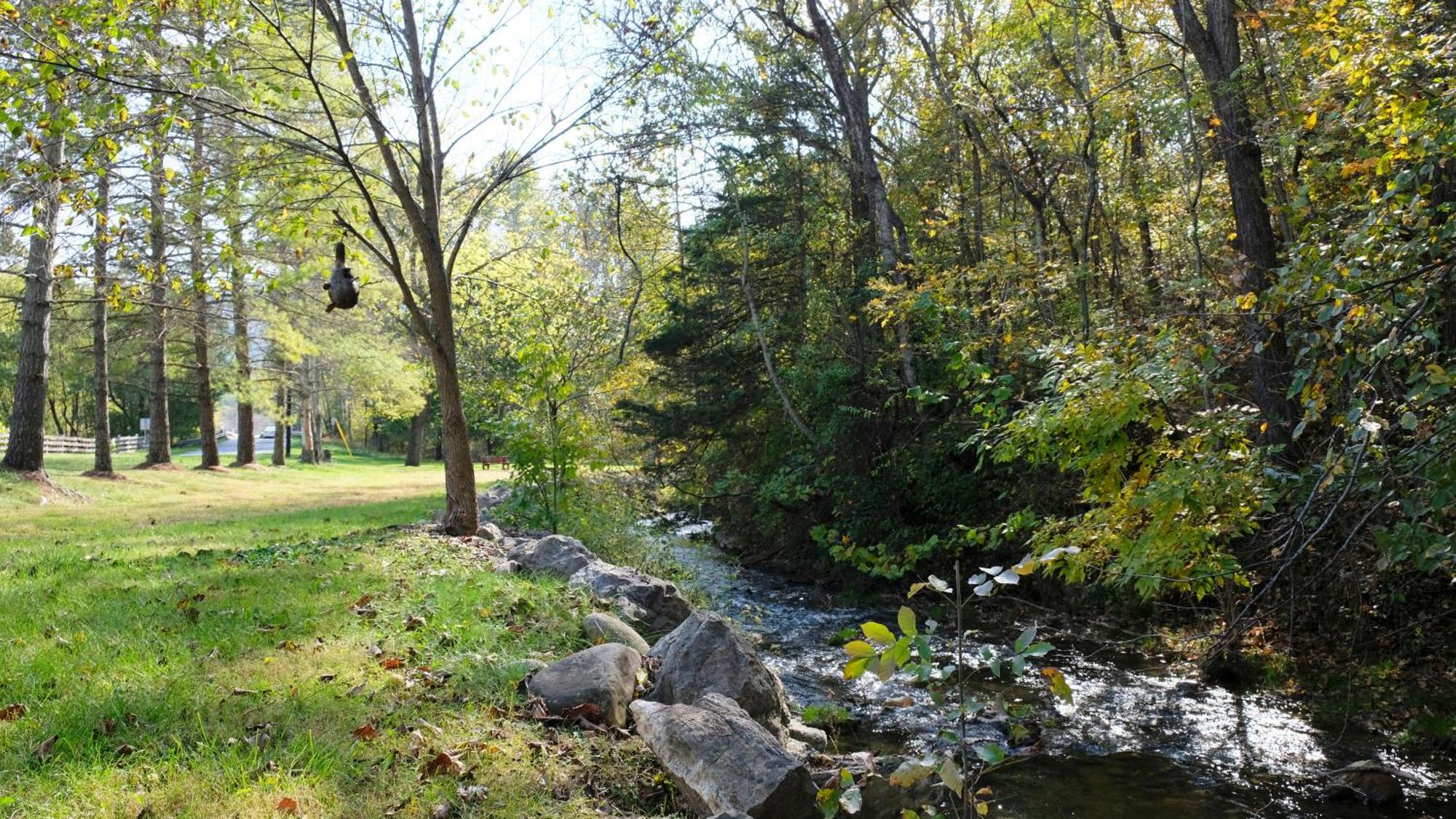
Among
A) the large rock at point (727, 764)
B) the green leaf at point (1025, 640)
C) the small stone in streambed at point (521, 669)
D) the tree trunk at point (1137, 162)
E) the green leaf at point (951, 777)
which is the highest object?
the tree trunk at point (1137, 162)

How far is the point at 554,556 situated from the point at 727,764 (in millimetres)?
4335

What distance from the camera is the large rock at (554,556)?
7.56 meters

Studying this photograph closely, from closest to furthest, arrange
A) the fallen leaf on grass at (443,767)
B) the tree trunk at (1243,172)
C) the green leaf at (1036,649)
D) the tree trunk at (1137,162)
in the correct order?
the green leaf at (1036,649), the fallen leaf on grass at (443,767), the tree trunk at (1243,172), the tree trunk at (1137,162)

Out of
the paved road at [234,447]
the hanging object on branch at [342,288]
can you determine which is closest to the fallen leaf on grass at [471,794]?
the hanging object on branch at [342,288]

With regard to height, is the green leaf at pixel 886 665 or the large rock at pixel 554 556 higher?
the green leaf at pixel 886 665

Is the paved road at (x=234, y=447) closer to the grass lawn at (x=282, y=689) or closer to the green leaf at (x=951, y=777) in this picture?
the grass lawn at (x=282, y=689)

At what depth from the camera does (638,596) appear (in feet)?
23.3

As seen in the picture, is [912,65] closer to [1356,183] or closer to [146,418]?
[1356,183]

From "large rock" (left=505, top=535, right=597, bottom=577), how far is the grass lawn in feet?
1.65

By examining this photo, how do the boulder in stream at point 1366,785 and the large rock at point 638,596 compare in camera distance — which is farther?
the large rock at point 638,596

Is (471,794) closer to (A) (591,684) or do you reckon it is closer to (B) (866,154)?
(A) (591,684)

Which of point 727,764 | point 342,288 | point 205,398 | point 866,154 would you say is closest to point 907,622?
point 727,764

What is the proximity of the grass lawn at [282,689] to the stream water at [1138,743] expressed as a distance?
210 cm

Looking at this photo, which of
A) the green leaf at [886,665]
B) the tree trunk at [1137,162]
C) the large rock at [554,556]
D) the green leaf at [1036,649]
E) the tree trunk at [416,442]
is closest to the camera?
the green leaf at [1036,649]
